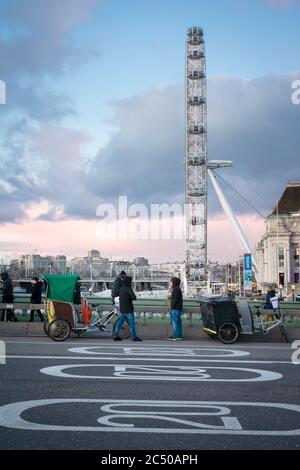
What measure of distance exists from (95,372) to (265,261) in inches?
5087

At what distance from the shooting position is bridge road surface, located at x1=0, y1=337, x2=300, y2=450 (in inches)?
265

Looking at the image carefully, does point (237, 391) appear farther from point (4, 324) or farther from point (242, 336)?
point (4, 324)

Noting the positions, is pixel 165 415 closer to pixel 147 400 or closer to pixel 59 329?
pixel 147 400

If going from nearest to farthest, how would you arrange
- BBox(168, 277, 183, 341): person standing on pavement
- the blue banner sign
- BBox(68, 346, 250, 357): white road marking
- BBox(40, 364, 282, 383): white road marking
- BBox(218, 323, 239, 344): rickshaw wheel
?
BBox(40, 364, 282, 383): white road marking, BBox(68, 346, 250, 357): white road marking, BBox(218, 323, 239, 344): rickshaw wheel, BBox(168, 277, 183, 341): person standing on pavement, the blue banner sign

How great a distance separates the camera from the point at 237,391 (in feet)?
31.8

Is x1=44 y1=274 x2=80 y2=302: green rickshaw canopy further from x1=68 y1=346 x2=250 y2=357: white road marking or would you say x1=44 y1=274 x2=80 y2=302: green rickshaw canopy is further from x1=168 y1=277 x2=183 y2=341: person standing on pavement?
x1=68 y1=346 x2=250 y2=357: white road marking

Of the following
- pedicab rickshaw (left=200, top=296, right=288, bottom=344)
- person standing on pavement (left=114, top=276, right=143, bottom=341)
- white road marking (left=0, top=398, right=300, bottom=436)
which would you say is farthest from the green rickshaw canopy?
white road marking (left=0, top=398, right=300, bottom=436)

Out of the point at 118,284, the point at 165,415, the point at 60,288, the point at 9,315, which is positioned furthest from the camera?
the point at 9,315

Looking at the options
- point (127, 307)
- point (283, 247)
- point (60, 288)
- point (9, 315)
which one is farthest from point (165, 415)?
point (283, 247)

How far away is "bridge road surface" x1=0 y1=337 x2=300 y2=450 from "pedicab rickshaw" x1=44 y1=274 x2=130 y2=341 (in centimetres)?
255

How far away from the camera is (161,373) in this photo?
11383mm

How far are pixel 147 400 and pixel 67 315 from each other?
30.2 feet

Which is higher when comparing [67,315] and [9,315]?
[67,315]
